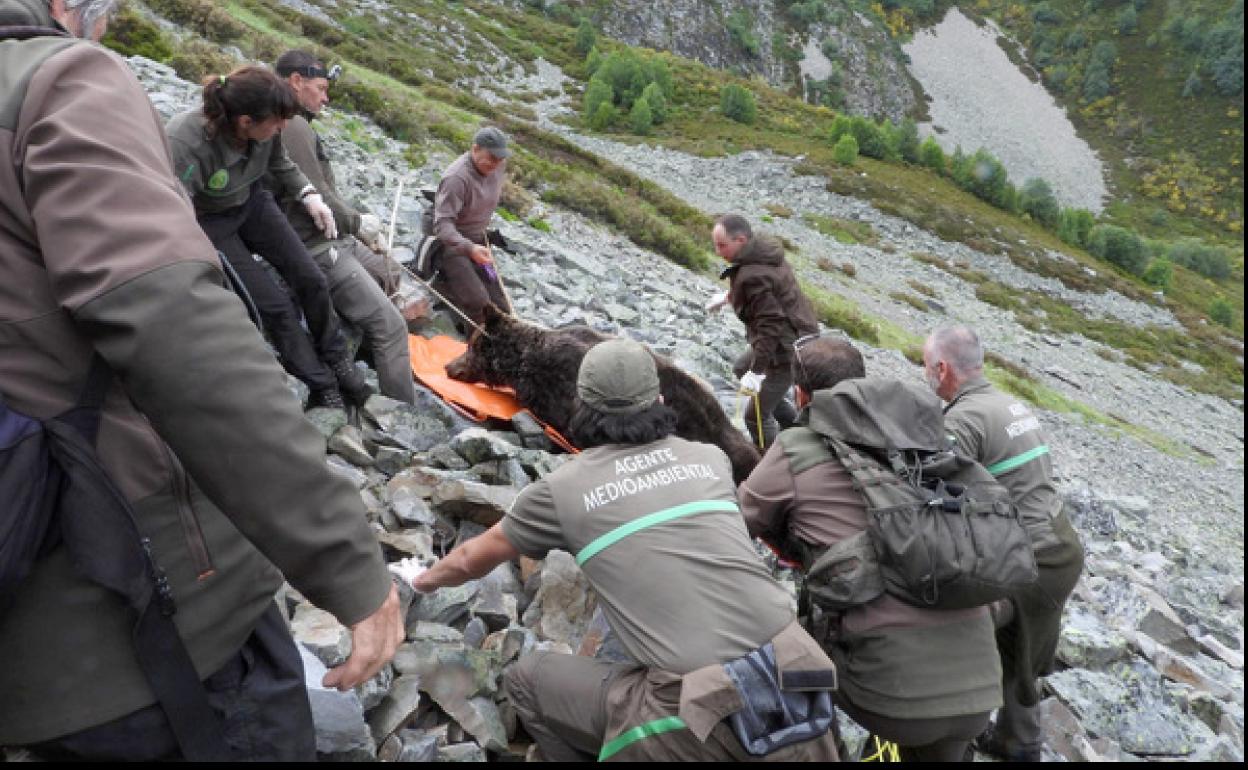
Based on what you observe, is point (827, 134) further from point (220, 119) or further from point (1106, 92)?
point (1106, 92)

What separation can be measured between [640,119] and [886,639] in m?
55.4

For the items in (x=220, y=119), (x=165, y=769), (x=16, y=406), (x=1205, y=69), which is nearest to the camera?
(x=16, y=406)

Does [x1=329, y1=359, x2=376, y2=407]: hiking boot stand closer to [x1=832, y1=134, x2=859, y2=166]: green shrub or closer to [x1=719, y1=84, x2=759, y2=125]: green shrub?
[x1=832, y1=134, x2=859, y2=166]: green shrub

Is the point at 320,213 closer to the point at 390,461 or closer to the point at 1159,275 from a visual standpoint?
the point at 390,461

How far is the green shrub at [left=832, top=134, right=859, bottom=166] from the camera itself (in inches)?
2018

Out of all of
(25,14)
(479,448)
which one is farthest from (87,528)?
(479,448)

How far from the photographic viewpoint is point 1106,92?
108125 millimetres

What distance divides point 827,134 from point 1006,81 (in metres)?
68.2

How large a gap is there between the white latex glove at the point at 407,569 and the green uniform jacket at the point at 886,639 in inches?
69.9

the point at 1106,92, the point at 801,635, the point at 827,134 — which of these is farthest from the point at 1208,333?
the point at 1106,92

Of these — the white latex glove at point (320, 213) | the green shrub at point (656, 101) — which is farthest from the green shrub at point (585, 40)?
the white latex glove at point (320, 213)

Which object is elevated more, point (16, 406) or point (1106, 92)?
point (1106, 92)

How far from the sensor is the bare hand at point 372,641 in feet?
6.36

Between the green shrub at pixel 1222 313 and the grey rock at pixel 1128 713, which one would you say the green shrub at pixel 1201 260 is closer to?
the green shrub at pixel 1222 313
